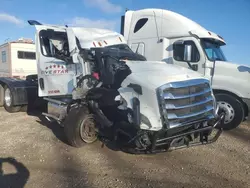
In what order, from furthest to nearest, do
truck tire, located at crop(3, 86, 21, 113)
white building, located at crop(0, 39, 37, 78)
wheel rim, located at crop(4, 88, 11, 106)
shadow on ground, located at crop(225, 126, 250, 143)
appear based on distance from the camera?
white building, located at crop(0, 39, 37, 78)
wheel rim, located at crop(4, 88, 11, 106)
truck tire, located at crop(3, 86, 21, 113)
shadow on ground, located at crop(225, 126, 250, 143)

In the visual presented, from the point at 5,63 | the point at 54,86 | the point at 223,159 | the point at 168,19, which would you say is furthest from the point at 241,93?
the point at 5,63

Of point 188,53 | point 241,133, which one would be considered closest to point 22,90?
point 188,53

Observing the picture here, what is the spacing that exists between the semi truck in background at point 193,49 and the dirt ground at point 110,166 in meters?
1.28

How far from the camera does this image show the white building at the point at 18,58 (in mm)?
14648

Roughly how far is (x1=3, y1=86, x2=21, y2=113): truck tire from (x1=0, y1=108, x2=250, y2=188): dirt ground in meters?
2.70

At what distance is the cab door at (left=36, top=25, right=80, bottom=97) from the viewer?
645cm

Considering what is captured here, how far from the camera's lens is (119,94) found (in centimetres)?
464

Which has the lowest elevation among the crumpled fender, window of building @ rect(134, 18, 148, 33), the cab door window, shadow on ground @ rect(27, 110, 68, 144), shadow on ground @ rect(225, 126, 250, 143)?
shadow on ground @ rect(225, 126, 250, 143)

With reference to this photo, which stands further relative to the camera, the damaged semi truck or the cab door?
the cab door

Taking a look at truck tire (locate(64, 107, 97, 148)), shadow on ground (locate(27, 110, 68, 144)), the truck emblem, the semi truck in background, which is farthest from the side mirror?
shadow on ground (locate(27, 110, 68, 144))

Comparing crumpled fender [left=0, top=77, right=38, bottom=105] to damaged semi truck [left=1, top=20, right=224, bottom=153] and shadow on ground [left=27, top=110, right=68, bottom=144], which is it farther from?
damaged semi truck [left=1, top=20, right=224, bottom=153]

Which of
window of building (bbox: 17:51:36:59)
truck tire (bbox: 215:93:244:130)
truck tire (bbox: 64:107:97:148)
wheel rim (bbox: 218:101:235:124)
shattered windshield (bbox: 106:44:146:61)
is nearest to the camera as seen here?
truck tire (bbox: 64:107:97:148)

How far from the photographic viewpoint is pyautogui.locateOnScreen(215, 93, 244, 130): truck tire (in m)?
7.19

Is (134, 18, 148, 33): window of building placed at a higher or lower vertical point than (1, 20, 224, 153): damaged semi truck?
higher
